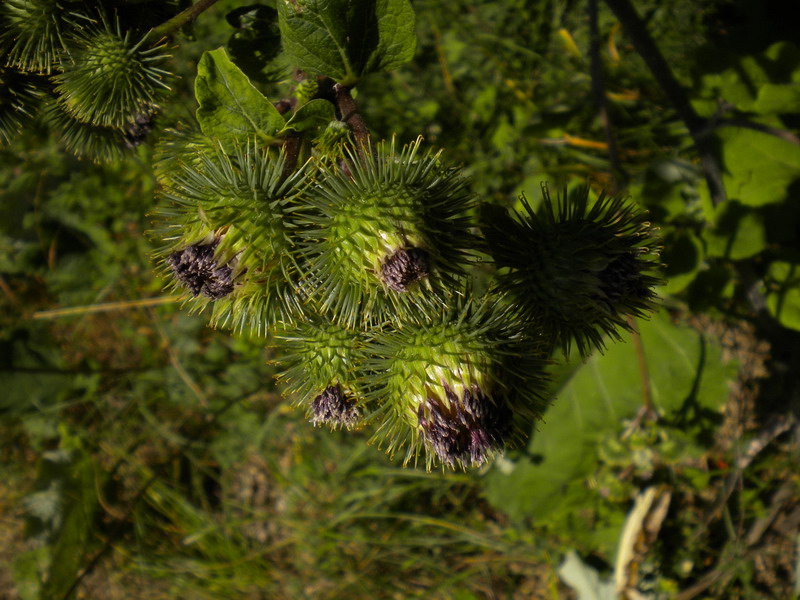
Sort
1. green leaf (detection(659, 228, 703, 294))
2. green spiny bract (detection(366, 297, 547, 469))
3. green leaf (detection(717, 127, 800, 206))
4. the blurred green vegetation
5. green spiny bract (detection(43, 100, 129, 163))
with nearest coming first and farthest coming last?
green spiny bract (detection(366, 297, 547, 469)) → green spiny bract (detection(43, 100, 129, 163)) → green leaf (detection(717, 127, 800, 206)) → green leaf (detection(659, 228, 703, 294)) → the blurred green vegetation

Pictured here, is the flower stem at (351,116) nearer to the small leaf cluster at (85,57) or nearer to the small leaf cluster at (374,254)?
the small leaf cluster at (374,254)

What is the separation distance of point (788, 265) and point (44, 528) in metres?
4.33

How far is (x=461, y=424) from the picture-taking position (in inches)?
53.5

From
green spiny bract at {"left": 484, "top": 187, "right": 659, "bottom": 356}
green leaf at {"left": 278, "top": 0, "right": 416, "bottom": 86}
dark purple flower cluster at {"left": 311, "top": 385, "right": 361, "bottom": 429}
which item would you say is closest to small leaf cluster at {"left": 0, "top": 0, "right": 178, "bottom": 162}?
green leaf at {"left": 278, "top": 0, "right": 416, "bottom": 86}

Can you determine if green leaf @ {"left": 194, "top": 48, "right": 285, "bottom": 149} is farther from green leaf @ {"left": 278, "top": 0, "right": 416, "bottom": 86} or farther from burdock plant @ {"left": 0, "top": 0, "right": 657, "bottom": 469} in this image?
green leaf @ {"left": 278, "top": 0, "right": 416, "bottom": 86}

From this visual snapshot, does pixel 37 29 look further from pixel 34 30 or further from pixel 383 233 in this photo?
pixel 383 233

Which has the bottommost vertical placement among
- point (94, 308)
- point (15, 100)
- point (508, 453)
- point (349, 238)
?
point (94, 308)

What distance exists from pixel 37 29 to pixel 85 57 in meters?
0.13

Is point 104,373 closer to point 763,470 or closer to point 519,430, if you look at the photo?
point 519,430

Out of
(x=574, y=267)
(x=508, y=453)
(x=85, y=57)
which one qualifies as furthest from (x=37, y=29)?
(x=508, y=453)

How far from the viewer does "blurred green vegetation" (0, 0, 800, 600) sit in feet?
8.46

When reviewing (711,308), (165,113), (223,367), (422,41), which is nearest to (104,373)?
(223,367)

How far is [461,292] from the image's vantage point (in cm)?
143

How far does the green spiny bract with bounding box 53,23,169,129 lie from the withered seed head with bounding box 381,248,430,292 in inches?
33.9
